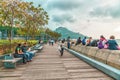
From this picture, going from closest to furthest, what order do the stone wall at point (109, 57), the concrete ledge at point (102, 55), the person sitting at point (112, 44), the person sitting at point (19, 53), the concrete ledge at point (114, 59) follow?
1. the concrete ledge at point (114, 59)
2. the stone wall at point (109, 57)
3. the concrete ledge at point (102, 55)
4. the person sitting at point (112, 44)
5. the person sitting at point (19, 53)

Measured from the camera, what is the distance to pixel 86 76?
13.0 meters

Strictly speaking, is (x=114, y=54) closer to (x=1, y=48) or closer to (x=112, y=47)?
(x=112, y=47)

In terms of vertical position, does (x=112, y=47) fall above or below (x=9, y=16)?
below

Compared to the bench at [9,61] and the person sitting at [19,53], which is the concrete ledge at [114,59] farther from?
the person sitting at [19,53]

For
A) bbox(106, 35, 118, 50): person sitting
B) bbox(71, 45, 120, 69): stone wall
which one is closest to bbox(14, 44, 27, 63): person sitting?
bbox(71, 45, 120, 69): stone wall

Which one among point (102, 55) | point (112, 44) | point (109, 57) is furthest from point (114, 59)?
point (112, 44)

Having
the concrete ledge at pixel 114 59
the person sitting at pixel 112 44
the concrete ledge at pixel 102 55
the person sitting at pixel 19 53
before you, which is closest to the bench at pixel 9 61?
the person sitting at pixel 19 53

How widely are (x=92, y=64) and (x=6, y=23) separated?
65.8ft

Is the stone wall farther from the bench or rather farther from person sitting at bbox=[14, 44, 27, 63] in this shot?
the bench

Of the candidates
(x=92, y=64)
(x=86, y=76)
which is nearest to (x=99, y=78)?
(x=86, y=76)

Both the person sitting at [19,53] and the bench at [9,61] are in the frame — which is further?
the person sitting at [19,53]

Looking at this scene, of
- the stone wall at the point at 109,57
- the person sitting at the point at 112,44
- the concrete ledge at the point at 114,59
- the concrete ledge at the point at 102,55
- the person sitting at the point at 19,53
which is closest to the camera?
the concrete ledge at the point at 114,59

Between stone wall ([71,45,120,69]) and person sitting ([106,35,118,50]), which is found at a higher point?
person sitting ([106,35,118,50])

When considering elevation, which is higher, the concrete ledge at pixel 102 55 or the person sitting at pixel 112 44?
the person sitting at pixel 112 44
